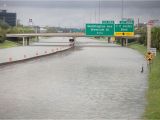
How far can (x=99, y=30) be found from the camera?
7900cm

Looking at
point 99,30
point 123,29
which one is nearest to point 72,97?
point 123,29

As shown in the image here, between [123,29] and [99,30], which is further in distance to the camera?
[99,30]

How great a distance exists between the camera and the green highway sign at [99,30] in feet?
257

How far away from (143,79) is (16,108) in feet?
52.6

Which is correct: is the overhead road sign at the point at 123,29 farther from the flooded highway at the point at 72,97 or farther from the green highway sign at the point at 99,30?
the flooded highway at the point at 72,97

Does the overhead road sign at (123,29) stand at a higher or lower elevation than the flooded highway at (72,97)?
higher

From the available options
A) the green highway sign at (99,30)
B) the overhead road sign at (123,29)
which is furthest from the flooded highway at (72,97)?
the green highway sign at (99,30)

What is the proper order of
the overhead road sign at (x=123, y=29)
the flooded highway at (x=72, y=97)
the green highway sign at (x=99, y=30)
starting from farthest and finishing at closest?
1. the green highway sign at (x=99, y=30)
2. the overhead road sign at (x=123, y=29)
3. the flooded highway at (x=72, y=97)

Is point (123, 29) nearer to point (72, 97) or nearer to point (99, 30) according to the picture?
point (99, 30)

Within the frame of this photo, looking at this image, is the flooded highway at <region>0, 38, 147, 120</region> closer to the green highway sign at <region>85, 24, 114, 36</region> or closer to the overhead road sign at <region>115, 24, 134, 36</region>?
the overhead road sign at <region>115, 24, 134, 36</region>

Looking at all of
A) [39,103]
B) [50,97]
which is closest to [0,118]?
[39,103]

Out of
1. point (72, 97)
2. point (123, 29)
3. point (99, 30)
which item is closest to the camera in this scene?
point (72, 97)

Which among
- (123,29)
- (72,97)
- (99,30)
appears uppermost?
(123,29)

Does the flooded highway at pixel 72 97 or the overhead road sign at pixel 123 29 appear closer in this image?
the flooded highway at pixel 72 97
